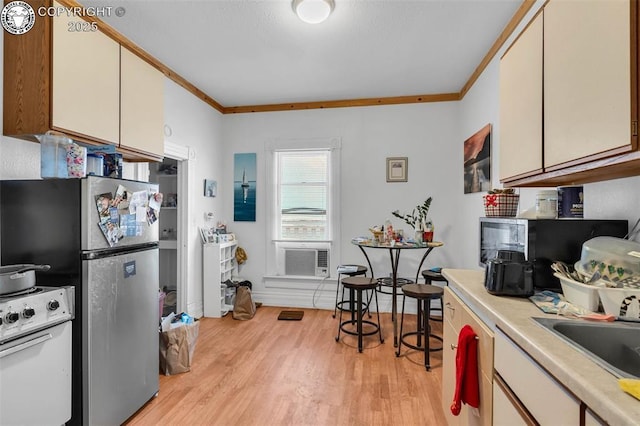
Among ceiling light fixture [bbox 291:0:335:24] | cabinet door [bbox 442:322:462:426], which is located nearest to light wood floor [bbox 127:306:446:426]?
cabinet door [bbox 442:322:462:426]

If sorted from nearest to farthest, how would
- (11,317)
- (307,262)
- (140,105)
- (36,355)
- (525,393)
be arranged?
(525,393), (11,317), (36,355), (140,105), (307,262)

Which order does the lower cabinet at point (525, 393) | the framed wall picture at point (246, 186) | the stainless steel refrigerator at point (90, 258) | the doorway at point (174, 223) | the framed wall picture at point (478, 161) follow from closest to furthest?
1. the lower cabinet at point (525, 393)
2. the stainless steel refrigerator at point (90, 258)
3. the framed wall picture at point (478, 161)
4. the doorway at point (174, 223)
5. the framed wall picture at point (246, 186)

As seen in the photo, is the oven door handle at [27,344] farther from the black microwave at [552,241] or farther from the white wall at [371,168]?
the white wall at [371,168]

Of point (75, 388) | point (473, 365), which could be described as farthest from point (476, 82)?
point (75, 388)

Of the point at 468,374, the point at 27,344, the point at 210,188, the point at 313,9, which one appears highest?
the point at 313,9

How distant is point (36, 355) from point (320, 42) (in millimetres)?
2724

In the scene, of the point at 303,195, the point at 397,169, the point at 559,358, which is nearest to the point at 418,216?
the point at 397,169

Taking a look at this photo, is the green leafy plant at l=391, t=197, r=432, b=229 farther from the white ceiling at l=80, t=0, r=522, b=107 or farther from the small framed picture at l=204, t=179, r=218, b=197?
the small framed picture at l=204, t=179, r=218, b=197

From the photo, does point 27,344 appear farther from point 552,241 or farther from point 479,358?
point 552,241

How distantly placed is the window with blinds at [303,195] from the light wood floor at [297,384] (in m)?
1.36

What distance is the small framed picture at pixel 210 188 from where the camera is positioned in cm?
386

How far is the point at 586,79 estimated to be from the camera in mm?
1102

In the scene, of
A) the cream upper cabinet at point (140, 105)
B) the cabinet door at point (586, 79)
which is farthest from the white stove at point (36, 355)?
the cabinet door at point (586, 79)

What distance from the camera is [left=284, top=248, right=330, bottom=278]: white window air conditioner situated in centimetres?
413
